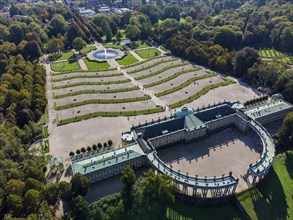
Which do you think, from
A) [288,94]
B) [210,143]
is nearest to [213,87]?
[288,94]

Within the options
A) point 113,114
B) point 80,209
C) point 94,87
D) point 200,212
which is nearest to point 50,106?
point 94,87

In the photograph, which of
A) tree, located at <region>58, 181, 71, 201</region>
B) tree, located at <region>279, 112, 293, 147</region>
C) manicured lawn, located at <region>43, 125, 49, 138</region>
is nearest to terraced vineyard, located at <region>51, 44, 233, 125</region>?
manicured lawn, located at <region>43, 125, 49, 138</region>

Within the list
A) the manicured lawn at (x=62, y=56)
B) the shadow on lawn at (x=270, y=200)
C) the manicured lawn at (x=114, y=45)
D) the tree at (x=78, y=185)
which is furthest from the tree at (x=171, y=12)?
the tree at (x=78, y=185)

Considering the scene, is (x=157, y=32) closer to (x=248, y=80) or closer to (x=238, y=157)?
(x=248, y=80)

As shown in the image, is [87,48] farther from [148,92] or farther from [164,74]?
[148,92]

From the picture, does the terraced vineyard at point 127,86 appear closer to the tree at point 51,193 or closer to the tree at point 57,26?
the tree at point 51,193

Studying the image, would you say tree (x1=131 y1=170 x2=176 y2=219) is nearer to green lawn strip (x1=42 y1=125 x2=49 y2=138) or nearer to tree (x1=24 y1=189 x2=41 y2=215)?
tree (x1=24 y1=189 x2=41 y2=215)
